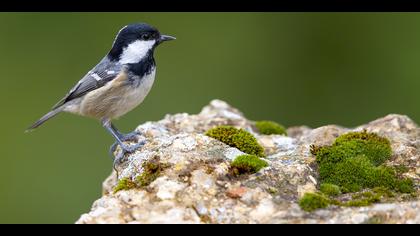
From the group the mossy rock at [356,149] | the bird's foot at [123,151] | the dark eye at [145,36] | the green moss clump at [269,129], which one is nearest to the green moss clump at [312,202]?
the mossy rock at [356,149]

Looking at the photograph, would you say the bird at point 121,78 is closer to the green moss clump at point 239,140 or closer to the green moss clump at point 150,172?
the green moss clump at point 239,140

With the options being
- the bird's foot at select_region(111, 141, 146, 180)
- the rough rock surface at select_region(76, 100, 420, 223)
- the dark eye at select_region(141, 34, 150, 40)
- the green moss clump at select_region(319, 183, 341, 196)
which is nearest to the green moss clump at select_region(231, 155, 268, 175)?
the rough rock surface at select_region(76, 100, 420, 223)

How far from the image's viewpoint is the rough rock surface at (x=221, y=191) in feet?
14.8

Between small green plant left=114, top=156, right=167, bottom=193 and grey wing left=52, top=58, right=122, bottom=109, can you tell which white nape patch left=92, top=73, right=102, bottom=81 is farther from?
small green plant left=114, top=156, right=167, bottom=193

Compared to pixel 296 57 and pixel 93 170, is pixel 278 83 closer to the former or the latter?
pixel 296 57

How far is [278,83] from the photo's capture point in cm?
1275

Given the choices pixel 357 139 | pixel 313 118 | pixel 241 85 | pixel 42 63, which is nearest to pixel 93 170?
pixel 42 63

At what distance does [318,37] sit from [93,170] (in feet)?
17.3

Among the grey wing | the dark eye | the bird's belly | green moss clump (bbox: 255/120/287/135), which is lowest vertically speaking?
green moss clump (bbox: 255/120/287/135)

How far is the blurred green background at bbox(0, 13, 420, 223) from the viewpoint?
474 inches

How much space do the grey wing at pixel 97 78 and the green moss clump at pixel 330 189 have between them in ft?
9.97

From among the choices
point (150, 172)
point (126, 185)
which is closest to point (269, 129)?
point (150, 172)

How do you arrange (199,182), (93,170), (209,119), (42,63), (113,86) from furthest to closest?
(42,63) → (93,170) → (209,119) → (113,86) → (199,182)

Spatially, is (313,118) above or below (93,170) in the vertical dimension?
above
